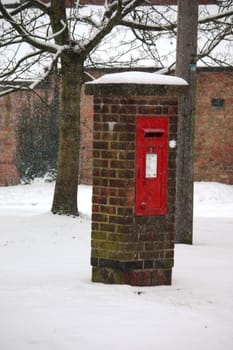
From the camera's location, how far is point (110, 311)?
5.23m

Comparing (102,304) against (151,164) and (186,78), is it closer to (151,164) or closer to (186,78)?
(151,164)

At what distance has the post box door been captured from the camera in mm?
6004

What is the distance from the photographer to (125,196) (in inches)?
238

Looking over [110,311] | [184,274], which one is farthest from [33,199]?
[110,311]

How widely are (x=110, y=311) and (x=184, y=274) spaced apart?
6.40ft

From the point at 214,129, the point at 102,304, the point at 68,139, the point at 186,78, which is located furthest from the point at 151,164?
the point at 214,129

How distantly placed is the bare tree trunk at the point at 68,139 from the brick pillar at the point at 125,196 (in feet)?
17.0

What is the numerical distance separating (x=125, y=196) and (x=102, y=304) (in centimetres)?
109

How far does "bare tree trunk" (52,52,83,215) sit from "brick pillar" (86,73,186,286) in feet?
17.0

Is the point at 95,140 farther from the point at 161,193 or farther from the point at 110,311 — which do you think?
the point at 110,311

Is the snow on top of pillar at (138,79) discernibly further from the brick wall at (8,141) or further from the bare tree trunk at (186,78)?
the brick wall at (8,141)

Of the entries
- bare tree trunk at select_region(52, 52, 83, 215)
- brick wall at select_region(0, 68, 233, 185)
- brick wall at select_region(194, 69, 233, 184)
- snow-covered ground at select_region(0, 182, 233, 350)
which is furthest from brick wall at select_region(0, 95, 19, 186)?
snow-covered ground at select_region(0, 182, 233, 350)

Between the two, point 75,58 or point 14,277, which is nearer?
point 14,277

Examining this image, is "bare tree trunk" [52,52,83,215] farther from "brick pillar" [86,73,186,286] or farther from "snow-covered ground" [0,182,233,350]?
"brick pillar" [86,73,186,286]
